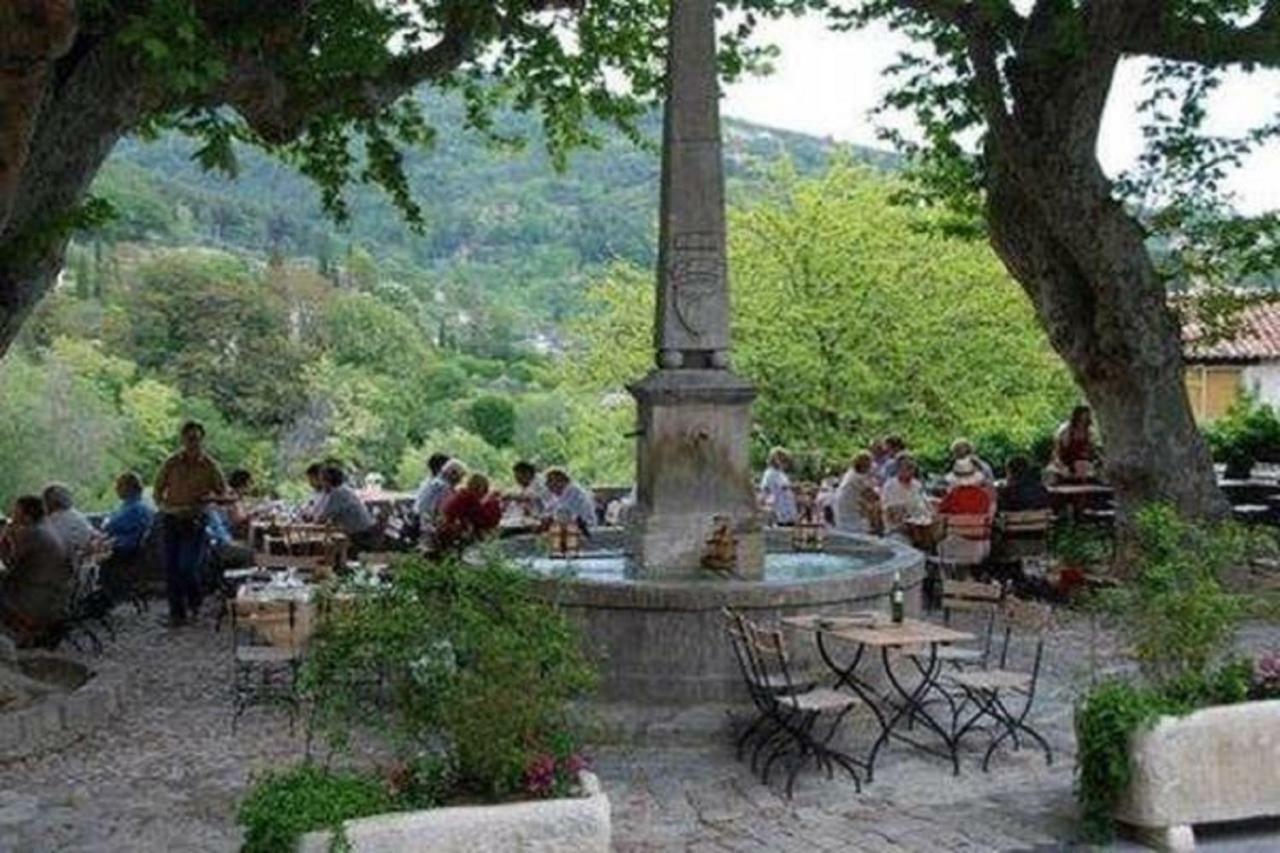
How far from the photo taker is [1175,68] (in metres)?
15.5

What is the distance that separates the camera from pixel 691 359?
1115 cm

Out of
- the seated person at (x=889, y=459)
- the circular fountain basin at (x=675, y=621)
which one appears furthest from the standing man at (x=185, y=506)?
the seated person at (x=889, y=459)

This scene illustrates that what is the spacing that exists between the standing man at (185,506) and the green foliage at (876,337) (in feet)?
53.1

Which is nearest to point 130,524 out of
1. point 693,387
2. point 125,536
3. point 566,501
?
point 125,536

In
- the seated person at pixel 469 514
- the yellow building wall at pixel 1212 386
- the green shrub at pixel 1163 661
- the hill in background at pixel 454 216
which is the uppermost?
the hill in background at pixel 454 216

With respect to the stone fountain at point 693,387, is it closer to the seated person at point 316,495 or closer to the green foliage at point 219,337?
the seated person at point 316,495

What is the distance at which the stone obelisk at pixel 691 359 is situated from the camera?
10977 mm

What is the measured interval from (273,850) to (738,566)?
544cm

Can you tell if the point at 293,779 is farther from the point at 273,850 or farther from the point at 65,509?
the point at 65,509

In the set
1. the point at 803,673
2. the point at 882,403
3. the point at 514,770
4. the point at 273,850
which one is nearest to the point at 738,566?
the point at 803,673

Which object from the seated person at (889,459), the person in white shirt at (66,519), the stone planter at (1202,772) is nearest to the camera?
the stone planter at (1202,772)

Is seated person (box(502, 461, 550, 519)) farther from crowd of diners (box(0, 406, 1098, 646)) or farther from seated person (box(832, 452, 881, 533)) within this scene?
seated person (box(832, 452, 881, 533))

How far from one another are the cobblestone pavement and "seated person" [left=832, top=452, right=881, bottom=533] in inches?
199

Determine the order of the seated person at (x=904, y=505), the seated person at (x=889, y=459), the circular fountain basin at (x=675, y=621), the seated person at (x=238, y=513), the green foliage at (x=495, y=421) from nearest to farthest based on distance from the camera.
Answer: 1. the circular fountain basin at (x=675, y=621)
2. the seated person at (x=904, y=505)
3. the seated person at (x=238, y=513)
4. the seated person at (x=889, y=459)
5. the green foliage at (x=495, y=421)
